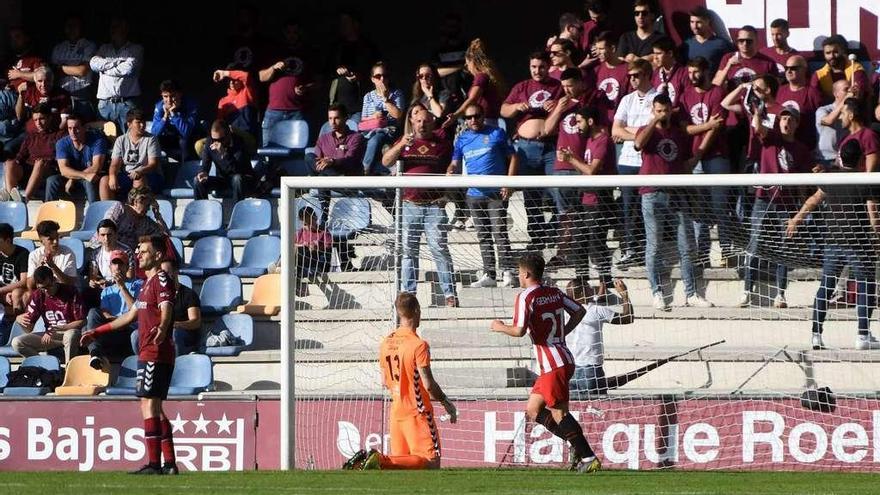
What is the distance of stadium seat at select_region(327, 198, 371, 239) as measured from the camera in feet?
36.7

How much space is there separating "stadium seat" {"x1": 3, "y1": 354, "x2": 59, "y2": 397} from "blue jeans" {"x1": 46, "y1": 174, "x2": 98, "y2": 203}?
82.4 inches

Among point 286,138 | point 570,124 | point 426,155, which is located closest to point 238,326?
point 426,155

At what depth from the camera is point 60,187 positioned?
A: 14.0 meters

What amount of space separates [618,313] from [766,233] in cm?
120

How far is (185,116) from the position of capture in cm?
1430

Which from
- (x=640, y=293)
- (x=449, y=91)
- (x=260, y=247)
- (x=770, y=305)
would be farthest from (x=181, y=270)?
(x=770, y=305)

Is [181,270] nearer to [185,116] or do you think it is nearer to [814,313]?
[185,116]

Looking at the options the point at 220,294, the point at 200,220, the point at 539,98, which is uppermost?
the point at 539,98

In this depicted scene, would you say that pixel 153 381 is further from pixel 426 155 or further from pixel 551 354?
pixel 426 155

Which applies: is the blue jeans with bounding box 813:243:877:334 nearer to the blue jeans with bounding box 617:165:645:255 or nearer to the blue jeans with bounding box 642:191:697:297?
the blue jeans with bounding box 642:191:697:297

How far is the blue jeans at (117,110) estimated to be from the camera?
577 inches

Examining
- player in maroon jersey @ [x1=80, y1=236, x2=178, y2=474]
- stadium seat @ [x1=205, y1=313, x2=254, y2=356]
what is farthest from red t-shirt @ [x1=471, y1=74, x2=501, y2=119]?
player in maroon jersey @ [x1=80, y1=236, x2=178, y2=474]

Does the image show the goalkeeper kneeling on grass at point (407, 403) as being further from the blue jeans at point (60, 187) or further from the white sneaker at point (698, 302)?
the blue jeans at point (60, 187)

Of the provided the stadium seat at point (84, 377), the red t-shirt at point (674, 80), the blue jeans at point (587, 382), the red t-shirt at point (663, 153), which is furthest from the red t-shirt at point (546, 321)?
the stadium seat at point (84, 377)
